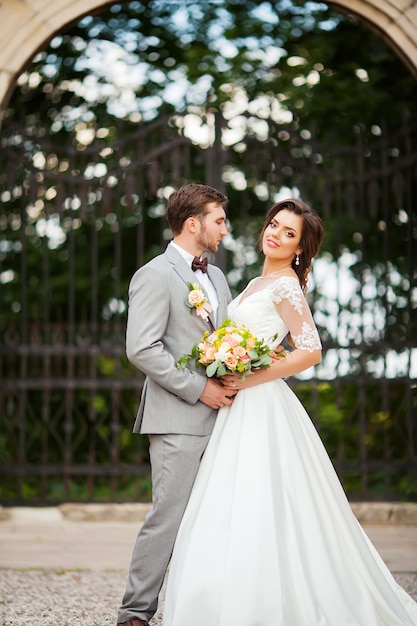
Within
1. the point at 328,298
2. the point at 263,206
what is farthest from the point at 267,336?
the point at 263,206

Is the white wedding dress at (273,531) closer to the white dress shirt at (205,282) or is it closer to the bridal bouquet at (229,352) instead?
the white dress shirt at (205,282)

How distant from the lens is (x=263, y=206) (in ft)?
26.7

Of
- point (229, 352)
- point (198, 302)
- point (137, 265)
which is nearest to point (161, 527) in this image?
point (229, 352)

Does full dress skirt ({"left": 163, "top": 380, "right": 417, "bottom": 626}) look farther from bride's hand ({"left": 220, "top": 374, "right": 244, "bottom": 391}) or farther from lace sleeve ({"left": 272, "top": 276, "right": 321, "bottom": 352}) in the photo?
lace sleeve ({"left": 272, "top": 276, "right": 321, "bottom": 352})

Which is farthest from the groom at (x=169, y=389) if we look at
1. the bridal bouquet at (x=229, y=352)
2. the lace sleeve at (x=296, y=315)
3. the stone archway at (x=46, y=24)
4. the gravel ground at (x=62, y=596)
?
the stone archway at (x=46, y=24)

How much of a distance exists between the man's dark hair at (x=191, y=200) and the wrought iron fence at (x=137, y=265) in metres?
2.88

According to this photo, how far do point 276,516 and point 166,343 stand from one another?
78cm

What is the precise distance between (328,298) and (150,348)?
4469 mm

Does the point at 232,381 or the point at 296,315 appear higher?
the point at 296,315

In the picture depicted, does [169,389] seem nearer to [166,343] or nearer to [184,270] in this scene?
[166,343]

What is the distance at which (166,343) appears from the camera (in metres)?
3.53

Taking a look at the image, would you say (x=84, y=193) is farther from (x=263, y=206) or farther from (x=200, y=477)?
(x=200, y=477)

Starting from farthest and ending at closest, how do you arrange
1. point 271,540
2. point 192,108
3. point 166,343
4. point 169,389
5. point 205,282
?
point 192,108 → point 205,282 → point 166,343 → point 169,389 → point 271,540

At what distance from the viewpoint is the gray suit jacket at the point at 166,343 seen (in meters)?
3.39
